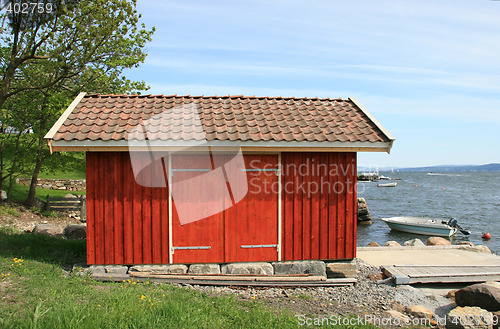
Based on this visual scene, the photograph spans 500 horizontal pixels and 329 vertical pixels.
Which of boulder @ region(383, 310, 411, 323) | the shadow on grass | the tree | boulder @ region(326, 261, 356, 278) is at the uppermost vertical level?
the tree

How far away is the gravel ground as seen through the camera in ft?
22.9

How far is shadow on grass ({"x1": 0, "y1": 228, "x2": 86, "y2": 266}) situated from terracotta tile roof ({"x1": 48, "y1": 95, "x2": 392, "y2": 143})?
3.16 metres

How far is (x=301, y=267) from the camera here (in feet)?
27.7

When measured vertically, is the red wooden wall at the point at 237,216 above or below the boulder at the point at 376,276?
above

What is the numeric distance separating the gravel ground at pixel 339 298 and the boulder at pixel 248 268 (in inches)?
16.2

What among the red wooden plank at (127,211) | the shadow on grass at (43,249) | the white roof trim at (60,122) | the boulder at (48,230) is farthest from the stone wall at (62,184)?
the red wooden plank at (127,211)

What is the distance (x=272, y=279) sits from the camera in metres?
8.12

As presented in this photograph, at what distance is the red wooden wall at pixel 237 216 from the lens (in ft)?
26.4

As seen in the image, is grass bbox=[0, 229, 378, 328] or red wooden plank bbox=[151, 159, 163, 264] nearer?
grass bbox=[0, 229, 378, 328]

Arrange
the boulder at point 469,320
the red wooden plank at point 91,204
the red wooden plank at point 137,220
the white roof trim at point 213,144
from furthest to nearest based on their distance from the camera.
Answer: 1. the red wooden plank at point 137,220
2. the red wooden plank at point 91,204
3. the white roof trim at point 213,144
4. the boulder at point 469,320

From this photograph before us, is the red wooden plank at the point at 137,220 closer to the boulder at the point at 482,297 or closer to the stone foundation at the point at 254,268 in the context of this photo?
the stone foundation at the point at 254,268

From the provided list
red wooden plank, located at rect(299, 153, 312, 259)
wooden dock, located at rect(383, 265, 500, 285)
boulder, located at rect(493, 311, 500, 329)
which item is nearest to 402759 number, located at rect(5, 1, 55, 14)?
red wooden plank, located at rect(299, 153, 312, 259)

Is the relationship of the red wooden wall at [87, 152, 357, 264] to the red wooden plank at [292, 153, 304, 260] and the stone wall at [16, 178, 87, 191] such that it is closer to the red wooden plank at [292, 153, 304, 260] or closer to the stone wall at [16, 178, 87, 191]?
the red wooden plank at [292, 153, 304, 260]

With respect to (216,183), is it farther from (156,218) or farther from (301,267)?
(301,267)
